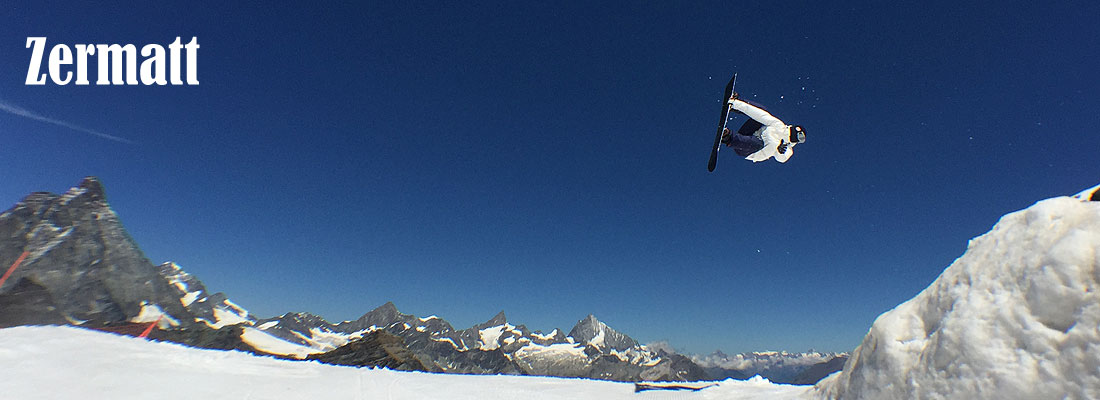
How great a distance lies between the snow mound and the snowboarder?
8.18 meters

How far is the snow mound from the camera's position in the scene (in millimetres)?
4559

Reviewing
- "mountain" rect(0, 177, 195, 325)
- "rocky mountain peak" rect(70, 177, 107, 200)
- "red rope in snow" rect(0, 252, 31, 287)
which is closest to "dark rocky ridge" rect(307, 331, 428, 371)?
"mountain" rect(0, 177, 195, 325)

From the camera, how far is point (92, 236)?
15375 cm

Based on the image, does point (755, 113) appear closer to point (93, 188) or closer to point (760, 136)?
point (760, 136)

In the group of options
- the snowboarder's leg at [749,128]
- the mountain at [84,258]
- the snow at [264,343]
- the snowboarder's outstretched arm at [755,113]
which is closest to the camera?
the snowboarder's outstretched arm at [755,113]

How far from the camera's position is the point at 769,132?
47.9 feet

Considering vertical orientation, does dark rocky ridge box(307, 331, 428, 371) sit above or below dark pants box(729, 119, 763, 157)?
below

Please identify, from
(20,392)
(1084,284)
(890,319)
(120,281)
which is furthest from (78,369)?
(120,281)

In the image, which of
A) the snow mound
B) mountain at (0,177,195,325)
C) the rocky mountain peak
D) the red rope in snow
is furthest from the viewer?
the rocky mountain peak

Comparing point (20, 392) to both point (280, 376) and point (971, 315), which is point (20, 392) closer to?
point (280, 376)

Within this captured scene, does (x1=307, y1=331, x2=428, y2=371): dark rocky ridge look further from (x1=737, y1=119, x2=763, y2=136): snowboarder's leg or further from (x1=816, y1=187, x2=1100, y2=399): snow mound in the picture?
(x1=816, y1=187, x2=1100, y2=399): snow mound

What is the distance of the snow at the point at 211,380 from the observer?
9.85 m

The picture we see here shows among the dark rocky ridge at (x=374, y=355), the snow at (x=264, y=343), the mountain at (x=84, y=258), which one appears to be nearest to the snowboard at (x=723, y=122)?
the dark rocky ridge at (x=374, y=355)

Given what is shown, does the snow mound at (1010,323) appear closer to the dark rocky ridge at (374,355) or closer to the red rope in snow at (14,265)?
the dark rocky ridge at (374,355)
